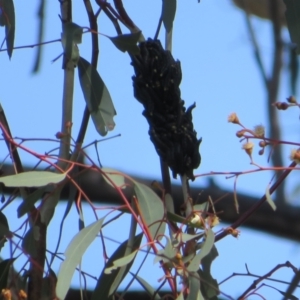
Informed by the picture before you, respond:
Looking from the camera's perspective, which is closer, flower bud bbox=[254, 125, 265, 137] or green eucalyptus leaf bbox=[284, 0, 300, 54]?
flower bud bbox=[254, 125, 265, 137]

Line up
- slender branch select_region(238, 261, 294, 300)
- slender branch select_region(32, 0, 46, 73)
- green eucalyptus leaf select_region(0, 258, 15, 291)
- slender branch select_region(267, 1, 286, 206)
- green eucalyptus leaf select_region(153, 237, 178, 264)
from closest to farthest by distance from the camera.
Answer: green eucalyptus leaf select_region(153, 237, 178, 264)
slender branch select_region(238, 261, 294, 300)
green eucalyptus leaf select_region(0, 258, 15, 291)
slender branch select_region(32, 0, 46, 73)
slender branch select_region(267, 1, 286, 206)

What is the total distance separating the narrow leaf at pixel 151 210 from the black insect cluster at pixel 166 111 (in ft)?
0.12

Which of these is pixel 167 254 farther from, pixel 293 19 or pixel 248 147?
pixel 293 19

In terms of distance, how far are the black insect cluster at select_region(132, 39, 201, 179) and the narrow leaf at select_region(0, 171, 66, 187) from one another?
0.11m

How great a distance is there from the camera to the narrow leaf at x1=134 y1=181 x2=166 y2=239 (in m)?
0.83

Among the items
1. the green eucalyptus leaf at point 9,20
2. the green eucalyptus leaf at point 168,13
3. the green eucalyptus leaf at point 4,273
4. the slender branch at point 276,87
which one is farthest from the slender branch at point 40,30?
the slender branch at point 276,87

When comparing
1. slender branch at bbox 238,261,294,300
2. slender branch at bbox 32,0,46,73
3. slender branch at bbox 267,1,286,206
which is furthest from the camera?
slender branch at bbox 267,1,286,206

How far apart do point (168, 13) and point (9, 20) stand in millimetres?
201

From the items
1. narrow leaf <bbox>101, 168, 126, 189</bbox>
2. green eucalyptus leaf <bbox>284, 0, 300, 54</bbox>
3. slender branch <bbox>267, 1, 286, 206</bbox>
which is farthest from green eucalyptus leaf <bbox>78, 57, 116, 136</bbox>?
slender branch <bbox>267, 1, 286, 206</bbox>

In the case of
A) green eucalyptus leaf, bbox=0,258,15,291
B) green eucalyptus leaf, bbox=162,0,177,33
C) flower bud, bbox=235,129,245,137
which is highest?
green eucalyptus leaf, bbox=162,0,177,33

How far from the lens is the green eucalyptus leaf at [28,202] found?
2.90 feet

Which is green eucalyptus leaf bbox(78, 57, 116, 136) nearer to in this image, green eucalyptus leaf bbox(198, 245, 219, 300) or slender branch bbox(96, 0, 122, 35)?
slender branch bbox(96, 0, 122, 35)

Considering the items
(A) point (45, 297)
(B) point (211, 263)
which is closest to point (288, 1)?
(B) point (211, 263)

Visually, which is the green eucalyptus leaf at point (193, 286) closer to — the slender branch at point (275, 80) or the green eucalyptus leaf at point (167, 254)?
the green eucalyptus leaf at point (167, 254)
